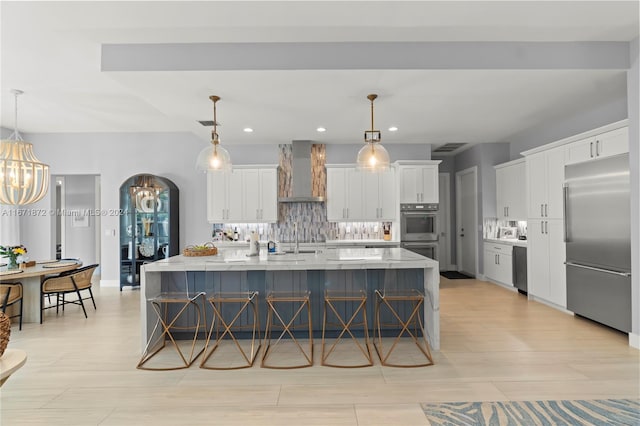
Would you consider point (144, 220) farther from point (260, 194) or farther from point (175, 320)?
point (175, 320)

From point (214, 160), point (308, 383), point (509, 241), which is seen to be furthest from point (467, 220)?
point (308, 383)

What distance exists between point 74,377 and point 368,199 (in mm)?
4913

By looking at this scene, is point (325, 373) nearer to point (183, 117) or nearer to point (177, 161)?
point (183, 117)

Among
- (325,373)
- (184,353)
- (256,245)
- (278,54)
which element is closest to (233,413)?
(325,373)

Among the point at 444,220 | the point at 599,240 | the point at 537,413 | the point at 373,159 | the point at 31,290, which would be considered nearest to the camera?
the point at 537,413

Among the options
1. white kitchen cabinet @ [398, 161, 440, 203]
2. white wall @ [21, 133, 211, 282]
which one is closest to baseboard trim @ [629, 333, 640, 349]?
white kitchen cabinet @ [398, 161, 440, 203]

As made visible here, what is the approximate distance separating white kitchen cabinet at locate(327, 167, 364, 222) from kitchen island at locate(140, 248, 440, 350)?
9.23ft

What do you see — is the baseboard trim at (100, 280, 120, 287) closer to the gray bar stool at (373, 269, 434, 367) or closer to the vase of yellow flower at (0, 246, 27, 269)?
the vase of yellow flower at (0, 246, 27, 269)

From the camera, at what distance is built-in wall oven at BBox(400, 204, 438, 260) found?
6.72 meters

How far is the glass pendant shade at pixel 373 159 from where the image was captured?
3869mm

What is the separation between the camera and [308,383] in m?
2.94

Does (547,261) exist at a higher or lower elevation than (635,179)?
lower

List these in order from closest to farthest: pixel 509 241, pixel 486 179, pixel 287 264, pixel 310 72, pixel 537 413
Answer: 1. pixel 537 413
2. pixel 287 264
3. pixel 310 72
4. pixel 509 241
5. pixel 486 179

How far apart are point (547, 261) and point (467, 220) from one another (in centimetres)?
296
